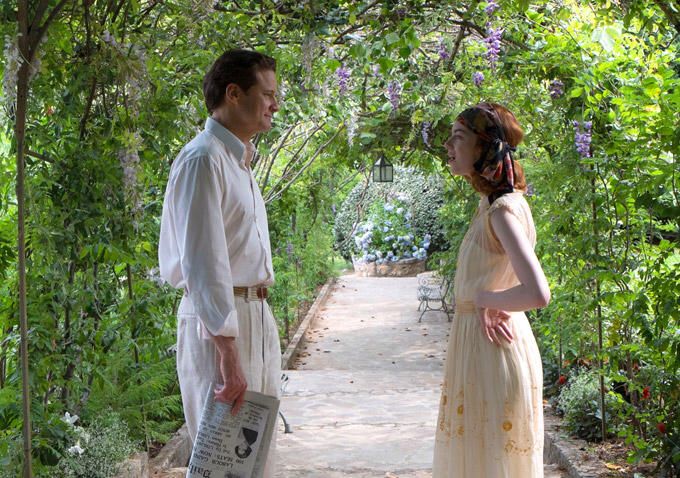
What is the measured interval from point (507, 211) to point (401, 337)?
9086 mm

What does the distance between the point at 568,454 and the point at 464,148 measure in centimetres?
287

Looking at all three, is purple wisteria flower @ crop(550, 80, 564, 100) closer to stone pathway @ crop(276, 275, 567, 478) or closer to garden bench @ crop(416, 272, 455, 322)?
stone pathway @ crop(276, 275, 567, 478)

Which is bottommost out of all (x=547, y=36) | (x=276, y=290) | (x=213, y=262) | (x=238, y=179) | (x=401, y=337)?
(x=401, y=337)

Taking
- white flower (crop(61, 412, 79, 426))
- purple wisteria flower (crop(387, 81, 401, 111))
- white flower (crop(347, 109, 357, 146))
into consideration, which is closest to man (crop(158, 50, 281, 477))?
white flower (crop(61, 412, 79, 426))

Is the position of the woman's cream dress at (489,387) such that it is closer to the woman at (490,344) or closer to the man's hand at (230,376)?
the woman at (490,344)

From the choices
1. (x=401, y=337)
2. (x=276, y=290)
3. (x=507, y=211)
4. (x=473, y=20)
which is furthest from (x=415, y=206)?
(x=507, y=211)

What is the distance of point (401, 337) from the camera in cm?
1188

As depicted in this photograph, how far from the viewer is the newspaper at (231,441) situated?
8.28ft

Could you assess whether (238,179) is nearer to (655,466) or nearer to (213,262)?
(213,262)

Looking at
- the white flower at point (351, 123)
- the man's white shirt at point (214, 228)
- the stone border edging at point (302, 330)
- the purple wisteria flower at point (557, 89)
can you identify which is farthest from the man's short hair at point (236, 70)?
the stone border edging at point (302, 330)

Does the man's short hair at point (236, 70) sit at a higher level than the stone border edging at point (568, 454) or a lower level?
higher

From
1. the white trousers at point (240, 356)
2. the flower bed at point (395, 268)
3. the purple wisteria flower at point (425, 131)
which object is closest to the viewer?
the white trousers at point (240, 356)

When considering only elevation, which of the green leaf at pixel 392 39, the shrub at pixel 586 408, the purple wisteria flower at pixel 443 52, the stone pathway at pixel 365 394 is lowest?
the stone pathway at pixel 365 394

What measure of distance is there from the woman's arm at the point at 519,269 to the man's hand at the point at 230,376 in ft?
2.95
